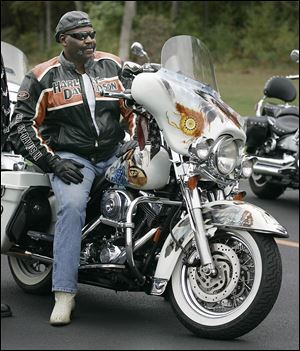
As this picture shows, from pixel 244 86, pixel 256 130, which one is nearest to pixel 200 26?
pixel 244 86

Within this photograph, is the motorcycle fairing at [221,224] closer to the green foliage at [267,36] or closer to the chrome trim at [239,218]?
the chrome trim at [239,218]

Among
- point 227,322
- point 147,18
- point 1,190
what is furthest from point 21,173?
point 147,18

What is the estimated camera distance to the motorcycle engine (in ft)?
17.2

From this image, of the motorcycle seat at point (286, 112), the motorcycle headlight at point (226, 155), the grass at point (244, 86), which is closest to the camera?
the motorcycle headlight at point (226, 155)

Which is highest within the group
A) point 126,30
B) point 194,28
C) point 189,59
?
point 189,59

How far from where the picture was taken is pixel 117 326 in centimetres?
495

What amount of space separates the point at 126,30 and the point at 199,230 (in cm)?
2665

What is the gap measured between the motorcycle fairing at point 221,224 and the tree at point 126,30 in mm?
23692

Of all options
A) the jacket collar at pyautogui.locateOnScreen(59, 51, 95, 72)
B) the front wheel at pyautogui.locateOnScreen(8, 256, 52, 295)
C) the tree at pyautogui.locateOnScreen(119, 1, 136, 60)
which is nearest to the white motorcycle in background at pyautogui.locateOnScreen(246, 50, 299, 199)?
the front wheel at pyautogui.locateOnScreen(8, 256, 52, 295)

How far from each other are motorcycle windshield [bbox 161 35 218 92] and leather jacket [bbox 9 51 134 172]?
0.24 meters

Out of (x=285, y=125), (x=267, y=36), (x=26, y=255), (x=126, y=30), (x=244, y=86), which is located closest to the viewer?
(x=26, y=255)

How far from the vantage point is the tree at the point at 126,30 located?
2973 centimetres

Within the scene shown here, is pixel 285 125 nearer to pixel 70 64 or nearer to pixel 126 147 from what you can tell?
pixel 126 147

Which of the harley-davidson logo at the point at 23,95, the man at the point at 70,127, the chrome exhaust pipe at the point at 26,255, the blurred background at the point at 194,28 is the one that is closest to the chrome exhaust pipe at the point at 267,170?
the chrome exhaust pipe at the point at 26,255
